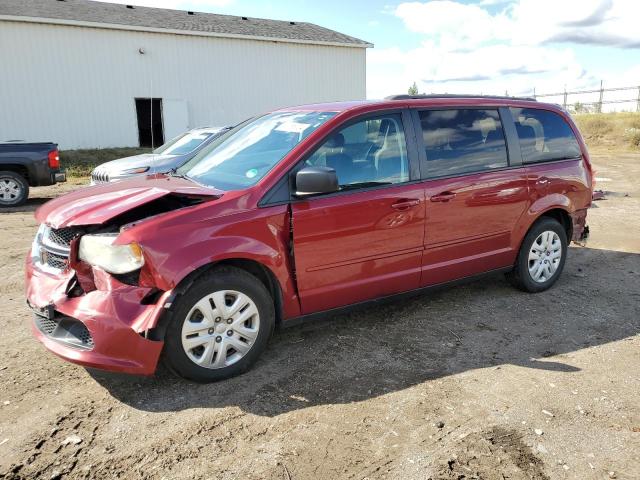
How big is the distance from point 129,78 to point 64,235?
19948 mm

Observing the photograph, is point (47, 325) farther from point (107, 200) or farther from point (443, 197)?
point (443, 197)

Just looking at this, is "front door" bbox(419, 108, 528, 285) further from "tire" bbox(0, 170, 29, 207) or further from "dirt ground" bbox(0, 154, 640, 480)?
"tire" bbox(0, 170, 29, 207)

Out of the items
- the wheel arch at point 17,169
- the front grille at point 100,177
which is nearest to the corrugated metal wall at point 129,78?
the wheel arch at point 17,169

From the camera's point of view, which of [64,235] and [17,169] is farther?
[17,169]

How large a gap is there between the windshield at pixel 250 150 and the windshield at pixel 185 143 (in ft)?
17.8

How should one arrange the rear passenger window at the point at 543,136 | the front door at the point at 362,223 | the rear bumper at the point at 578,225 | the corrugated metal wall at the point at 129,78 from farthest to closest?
the corrugated metal wall at the point at 129,78 → the rear bumper at the point at 578,225 → the rear passenger window at the point at 543,136 → the front door at the point at 362,223

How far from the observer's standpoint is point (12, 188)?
10891 mm

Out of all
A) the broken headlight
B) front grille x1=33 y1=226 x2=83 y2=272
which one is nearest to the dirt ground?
front grille x1=33 y1=226 x2=83 y2=272

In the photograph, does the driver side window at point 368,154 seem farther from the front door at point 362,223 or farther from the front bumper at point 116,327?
the front bumper at point 116,327

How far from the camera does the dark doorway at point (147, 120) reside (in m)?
22.5

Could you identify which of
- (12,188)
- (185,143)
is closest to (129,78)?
(12,188)

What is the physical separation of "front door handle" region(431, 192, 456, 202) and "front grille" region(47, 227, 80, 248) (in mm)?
2632

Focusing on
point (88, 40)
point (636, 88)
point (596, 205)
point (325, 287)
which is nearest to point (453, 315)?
point (325, 287)

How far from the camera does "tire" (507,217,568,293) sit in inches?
198
